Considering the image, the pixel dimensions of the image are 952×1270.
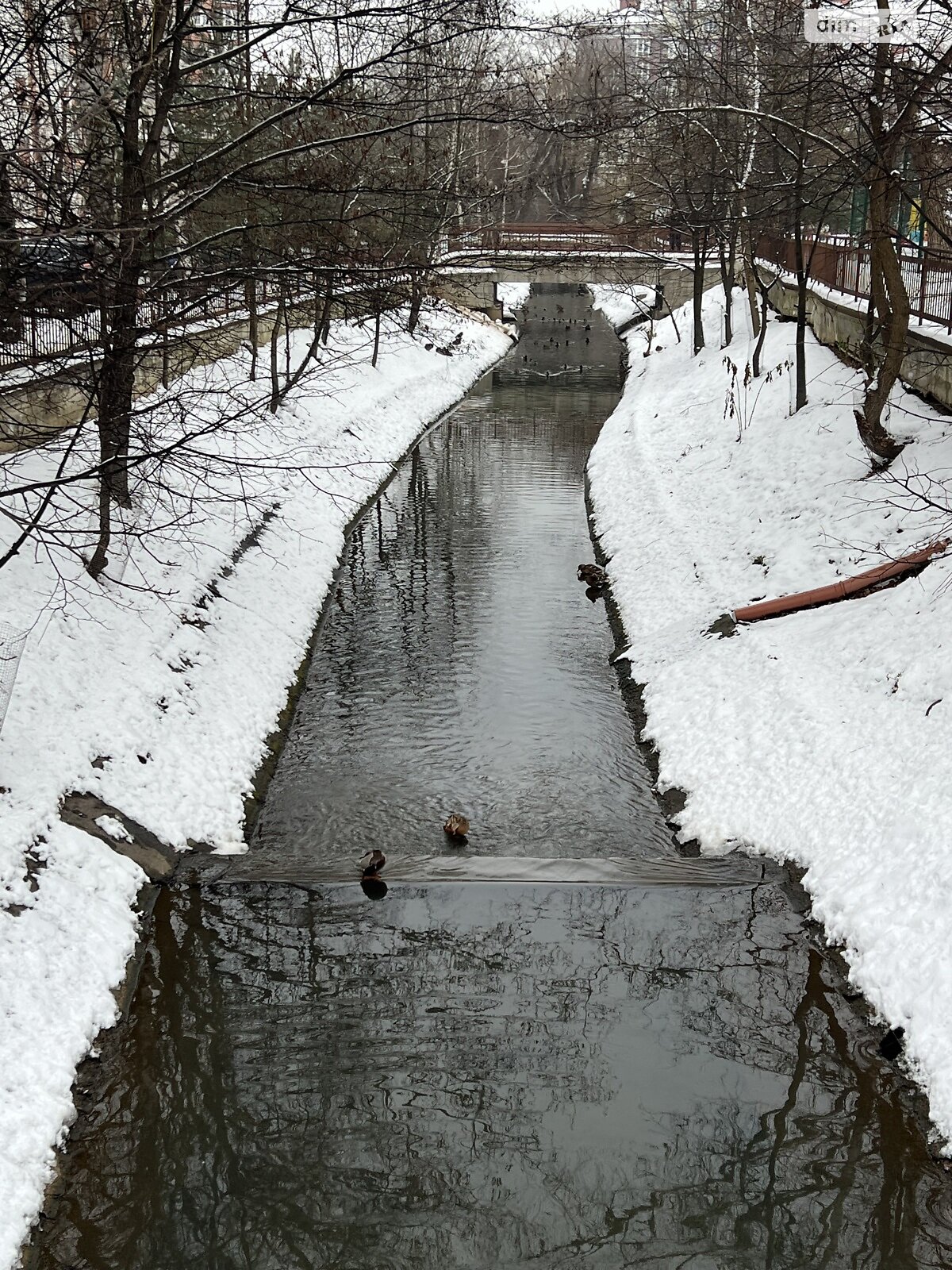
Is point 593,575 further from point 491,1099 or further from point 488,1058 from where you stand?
point 491,1099

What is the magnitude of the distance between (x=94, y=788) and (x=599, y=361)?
3794cm

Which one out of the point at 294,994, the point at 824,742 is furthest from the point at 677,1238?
the point at 824,742

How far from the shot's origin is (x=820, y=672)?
12.4 meters

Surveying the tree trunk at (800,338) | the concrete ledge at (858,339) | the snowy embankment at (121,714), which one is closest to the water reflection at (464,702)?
the snowy embankment at (121,714)

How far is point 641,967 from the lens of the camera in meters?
8.99

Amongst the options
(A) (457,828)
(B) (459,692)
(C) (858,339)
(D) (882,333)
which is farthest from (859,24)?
(A) (457,828)

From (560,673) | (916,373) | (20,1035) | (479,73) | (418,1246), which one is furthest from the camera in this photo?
(916,373)

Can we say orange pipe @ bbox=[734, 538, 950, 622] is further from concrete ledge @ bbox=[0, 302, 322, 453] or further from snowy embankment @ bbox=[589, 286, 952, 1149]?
concrete ledge @ bbox=[0, 302, 322, 453]

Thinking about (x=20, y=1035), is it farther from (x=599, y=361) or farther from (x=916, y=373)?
(x=599, y=361)

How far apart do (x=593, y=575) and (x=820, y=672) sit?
256 inches

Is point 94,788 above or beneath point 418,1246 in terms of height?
above

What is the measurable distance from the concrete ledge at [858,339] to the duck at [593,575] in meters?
5.36

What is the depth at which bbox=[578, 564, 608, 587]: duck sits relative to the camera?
18.5 metres

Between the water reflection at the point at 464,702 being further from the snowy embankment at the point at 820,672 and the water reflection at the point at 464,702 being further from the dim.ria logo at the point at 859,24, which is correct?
the dim.ria logo at the point at 859,24
